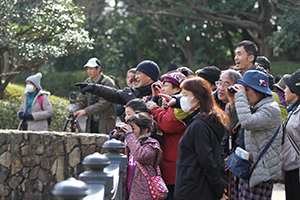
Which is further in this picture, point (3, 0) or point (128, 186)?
point (3, 0)

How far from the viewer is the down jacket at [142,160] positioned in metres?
3.44

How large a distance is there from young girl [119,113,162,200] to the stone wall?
6.65 ft

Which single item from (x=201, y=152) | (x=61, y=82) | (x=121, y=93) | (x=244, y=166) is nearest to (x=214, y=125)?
(x=201, y=152)

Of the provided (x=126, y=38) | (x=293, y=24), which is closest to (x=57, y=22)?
(x=293, y=24)

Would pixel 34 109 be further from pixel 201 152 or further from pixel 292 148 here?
pixel 292 148

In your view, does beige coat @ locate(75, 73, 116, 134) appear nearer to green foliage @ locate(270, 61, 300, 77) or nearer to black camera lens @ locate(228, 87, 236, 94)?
black camera lens @ locate(228, 87, 236, 94)

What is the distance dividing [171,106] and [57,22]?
532 cm

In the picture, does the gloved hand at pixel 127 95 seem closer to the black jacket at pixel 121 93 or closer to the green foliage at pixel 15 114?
the black jacket at pixel 121 93

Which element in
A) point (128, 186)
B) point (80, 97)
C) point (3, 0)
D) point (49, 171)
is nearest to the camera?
point (128, 186)

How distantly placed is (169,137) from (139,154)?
0.57 meters

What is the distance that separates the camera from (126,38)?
19812 millimetres

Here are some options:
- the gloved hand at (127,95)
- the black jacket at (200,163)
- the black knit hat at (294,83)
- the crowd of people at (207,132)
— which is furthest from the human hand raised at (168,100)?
the black knit hat at (294,83)

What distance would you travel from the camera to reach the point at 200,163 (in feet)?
9.76

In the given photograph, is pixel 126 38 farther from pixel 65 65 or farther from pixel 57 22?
pixel 57 22
